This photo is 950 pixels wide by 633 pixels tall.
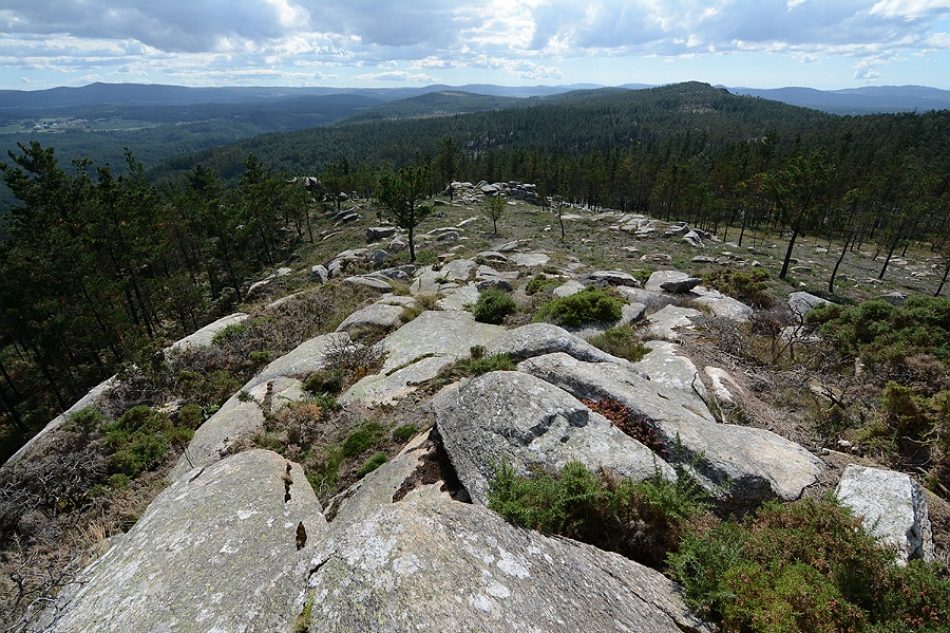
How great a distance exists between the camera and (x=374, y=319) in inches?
741

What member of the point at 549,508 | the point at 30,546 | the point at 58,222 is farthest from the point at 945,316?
the point at 58,222

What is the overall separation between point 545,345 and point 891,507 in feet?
24.1

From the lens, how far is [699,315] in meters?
17.7

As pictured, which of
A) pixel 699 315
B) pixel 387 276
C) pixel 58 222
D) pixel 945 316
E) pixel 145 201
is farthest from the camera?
pixel 145 201

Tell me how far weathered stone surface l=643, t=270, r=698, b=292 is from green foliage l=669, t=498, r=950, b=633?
19.9 m

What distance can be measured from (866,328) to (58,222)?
54240 mm

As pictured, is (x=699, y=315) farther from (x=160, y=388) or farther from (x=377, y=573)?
(x=160, y=388)

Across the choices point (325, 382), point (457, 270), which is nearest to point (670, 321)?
point (325, 382)

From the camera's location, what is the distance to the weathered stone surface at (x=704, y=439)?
7121 millimetres

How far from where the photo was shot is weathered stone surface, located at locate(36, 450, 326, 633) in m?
5.18

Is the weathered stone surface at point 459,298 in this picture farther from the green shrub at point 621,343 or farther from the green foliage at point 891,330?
the green foliage at point 891,330

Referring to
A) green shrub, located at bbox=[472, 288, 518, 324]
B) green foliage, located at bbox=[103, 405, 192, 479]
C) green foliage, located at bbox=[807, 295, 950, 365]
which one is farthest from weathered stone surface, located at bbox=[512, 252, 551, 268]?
green foliage, located at bbox=[103, 405, 192, 479]

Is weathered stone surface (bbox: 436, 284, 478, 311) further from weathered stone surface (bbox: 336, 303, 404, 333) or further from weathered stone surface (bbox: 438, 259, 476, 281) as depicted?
weathered stone surface (bbox: 438, 259, 476, 281)

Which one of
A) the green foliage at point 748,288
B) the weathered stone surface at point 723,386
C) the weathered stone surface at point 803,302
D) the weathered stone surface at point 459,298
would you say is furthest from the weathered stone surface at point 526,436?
the weathered stone surface at point 803,302
